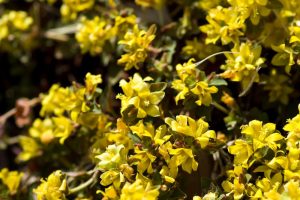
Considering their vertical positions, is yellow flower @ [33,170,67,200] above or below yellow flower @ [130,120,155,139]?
below

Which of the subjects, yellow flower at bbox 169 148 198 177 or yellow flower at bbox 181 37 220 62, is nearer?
yellow flower at bbox 169 148 198 177

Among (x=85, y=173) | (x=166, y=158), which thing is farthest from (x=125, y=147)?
(x=85, y=173)

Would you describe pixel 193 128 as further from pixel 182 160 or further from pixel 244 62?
pixel 244 62

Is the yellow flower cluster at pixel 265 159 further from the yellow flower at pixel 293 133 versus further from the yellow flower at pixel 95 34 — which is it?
the yellow flower at pixel 95 34

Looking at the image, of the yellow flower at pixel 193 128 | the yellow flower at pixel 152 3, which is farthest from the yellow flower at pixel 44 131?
the yellow flower at pixel 193 128

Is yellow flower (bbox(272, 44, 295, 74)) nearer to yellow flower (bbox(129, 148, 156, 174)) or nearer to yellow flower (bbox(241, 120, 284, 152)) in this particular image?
yellow flower (bbox(241, 120, 284, 152))

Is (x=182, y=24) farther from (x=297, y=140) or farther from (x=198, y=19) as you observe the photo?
(x=297, y=140)

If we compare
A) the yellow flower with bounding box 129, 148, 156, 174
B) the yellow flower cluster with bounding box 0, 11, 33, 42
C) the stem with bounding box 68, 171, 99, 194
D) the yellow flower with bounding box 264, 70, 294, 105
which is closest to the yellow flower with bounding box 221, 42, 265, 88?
the yellow flower with bounding box 264, 70, 294, 105
